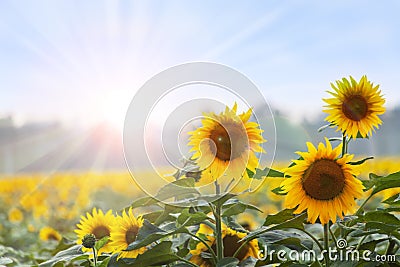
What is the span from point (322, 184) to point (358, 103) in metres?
0.23

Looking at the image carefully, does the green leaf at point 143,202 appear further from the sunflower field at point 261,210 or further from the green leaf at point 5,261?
the green leaf at point 5,261

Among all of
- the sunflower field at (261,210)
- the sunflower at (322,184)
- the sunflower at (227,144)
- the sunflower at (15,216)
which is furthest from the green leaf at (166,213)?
the sunflower at (15,216)

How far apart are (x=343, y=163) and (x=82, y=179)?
15.5 ft

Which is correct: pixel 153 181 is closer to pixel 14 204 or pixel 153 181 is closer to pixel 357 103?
pixel 357 103

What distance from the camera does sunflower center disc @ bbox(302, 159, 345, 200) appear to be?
105cm

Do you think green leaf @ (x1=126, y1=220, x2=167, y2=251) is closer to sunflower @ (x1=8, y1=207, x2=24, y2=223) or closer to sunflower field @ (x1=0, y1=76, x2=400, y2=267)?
sunflower field @ (x1=0, y1=76, x2=400, y2=267)

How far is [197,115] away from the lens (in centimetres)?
112

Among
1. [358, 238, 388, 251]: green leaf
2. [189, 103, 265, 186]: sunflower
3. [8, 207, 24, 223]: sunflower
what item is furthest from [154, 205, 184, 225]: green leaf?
[8, 207, 24, 223]: sunflower

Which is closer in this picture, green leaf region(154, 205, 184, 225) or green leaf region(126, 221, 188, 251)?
green leaf region(126, 221, 188, 251)

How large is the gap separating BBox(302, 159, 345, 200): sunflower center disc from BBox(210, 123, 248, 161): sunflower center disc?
13 cm

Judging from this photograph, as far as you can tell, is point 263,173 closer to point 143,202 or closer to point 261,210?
point 261,210

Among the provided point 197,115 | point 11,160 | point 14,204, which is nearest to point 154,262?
point 197,115

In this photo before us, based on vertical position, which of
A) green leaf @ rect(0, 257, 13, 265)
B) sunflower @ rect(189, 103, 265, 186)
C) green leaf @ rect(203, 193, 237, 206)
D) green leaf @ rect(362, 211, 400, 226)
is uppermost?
sunflower @ rect(189, 103, 265, 186)

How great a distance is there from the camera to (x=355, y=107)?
1209mm
